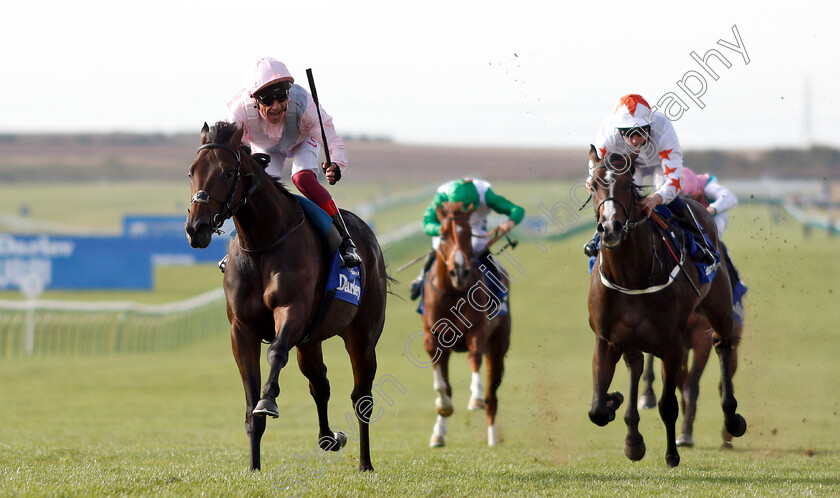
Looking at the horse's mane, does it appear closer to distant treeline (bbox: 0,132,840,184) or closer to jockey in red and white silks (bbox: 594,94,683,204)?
jockey in red and white silks (bbox: 594,94,683,204)

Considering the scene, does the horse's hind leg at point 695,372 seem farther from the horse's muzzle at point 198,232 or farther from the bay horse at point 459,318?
the horse's muzzle at point 198,232

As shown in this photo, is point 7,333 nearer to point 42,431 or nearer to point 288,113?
point 42,431

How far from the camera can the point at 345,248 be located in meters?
7.46

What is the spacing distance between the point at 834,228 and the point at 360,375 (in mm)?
40214

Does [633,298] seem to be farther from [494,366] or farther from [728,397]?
A: [494,366]

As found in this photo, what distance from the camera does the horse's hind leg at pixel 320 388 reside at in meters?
7.86

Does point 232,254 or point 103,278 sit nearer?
point 232,254

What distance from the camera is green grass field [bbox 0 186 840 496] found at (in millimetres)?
6473

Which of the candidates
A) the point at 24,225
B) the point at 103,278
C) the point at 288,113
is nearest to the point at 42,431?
the point at 288,113

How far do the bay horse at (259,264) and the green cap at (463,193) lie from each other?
315 cm

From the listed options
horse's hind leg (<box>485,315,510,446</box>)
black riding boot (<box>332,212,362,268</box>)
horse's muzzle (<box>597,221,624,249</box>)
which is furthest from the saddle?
horse's hind leg (<box>485,315,510,446</box>)

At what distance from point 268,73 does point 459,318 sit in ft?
13.0

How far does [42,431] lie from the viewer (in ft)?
38.8

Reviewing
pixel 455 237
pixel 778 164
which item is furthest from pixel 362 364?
pixel 778 164
